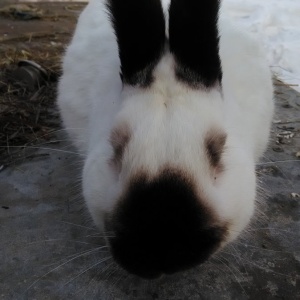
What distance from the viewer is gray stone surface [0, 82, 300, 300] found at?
1655mm

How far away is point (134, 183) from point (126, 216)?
0.26 feet

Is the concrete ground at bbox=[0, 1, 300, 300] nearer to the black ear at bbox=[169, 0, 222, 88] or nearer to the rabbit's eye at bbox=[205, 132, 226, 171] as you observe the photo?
the rabbit's eye at bbox=[205, 132, 226, 171]

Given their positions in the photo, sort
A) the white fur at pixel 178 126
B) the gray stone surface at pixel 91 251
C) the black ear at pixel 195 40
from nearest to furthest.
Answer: the white fur at pixel 178 126
the black ear at pixel 195 40
the gray stone surface at pixel 91 251

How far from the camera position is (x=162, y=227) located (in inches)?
46.4

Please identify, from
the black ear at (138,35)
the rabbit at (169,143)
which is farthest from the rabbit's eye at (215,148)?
the black ear at (138,35)

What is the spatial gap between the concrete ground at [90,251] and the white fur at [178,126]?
28 centimetres

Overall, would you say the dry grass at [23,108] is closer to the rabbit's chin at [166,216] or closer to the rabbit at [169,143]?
the rabbit at [169,143]

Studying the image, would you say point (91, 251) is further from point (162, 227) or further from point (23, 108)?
point (23, 108)

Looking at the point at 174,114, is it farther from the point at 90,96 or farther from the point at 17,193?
the point at 17,193

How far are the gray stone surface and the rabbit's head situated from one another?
34 cm

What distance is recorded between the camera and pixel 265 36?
5117 millimetres

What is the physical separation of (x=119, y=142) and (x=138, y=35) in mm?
300

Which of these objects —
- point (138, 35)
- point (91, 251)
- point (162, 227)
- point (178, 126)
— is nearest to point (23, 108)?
point (91, 251)

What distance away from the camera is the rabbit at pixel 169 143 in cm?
121
